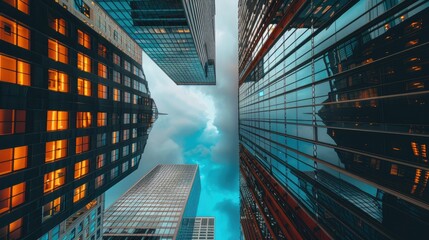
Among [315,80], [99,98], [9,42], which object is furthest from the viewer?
[99,98]

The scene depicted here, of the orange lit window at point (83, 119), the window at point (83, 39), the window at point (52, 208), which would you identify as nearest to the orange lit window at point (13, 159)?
the window at point (52, 208)

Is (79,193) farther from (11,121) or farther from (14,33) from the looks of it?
(14,33)

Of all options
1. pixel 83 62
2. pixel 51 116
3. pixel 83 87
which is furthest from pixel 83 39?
pixel 51 116

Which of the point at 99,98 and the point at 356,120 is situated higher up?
the point at 99,98

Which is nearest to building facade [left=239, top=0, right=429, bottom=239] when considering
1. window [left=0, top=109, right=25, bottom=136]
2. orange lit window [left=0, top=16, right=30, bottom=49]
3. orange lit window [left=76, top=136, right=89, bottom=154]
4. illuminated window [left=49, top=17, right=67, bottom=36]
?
window [left=0, top=109, right=25, bottom=136]

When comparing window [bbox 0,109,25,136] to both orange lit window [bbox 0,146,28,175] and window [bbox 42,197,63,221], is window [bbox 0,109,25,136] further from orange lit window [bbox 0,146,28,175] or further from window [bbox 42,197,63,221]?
window [bbox 42,197,63,221]

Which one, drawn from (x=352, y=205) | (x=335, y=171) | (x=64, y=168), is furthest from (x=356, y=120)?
(x=64, y=168)

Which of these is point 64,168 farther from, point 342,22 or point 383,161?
point 342,22
